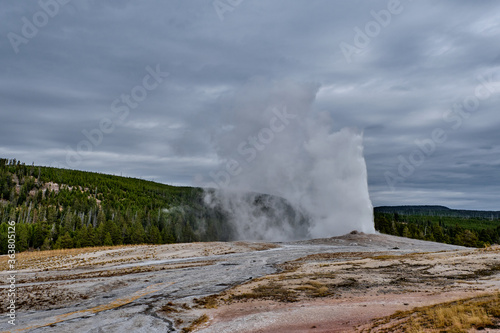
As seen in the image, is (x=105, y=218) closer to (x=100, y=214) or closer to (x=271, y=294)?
(x=100, y=214)

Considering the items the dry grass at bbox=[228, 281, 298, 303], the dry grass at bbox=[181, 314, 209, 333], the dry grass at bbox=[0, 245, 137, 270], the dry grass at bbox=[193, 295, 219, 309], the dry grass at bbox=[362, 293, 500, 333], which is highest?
the dry grass at bbox=[362, 293, 500, 333]

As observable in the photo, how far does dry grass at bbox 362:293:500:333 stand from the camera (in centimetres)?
1054

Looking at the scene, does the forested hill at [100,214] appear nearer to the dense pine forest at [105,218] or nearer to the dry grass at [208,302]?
the dense pine forest at [105,218]

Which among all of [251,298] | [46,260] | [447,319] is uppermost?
[447,319]

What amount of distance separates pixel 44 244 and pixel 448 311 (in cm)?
9757

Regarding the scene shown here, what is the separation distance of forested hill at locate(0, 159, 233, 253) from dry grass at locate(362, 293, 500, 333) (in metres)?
88.8

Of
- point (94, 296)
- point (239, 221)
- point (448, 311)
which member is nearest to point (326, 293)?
point (448, 311)

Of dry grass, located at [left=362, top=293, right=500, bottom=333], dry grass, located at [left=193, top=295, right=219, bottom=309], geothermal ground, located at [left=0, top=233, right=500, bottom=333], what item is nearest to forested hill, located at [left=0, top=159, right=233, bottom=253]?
geothermal ground, located at [left=0, top=233, right=500, bottom=333]

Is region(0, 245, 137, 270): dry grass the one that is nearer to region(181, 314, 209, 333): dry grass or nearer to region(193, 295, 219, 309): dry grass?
region(193, 295, 219, 309): dry grass

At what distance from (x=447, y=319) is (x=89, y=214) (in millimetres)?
124361

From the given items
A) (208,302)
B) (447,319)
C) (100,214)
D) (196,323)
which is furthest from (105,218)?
(447,319)

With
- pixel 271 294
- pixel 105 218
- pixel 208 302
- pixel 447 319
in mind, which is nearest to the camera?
pixel 447 319

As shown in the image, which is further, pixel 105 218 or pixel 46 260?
pixel 105 218

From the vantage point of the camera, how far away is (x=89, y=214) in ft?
387
